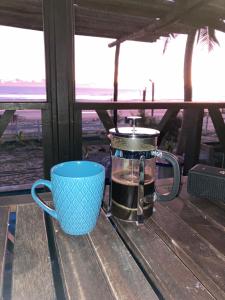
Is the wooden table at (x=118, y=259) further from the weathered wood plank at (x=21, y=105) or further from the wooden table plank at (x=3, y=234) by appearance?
the weathered wood plank at (x=21, y=105)

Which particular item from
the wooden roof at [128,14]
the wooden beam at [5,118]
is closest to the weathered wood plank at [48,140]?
the wooden beam at [5,118]

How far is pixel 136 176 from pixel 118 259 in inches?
10.9

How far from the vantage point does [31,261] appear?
23.2 inches

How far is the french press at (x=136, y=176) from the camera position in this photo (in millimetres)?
736

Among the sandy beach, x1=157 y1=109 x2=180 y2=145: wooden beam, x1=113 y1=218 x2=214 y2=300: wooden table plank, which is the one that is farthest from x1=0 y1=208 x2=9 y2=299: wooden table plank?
the sandy beach

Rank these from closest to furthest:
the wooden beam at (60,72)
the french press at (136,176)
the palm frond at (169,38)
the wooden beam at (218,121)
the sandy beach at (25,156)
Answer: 1. the french press at (136,176)
2. the wooden beam at (60,72)
3. the wooden beam at (218,121)
4. the sandy beach at (25,156)
5. the palm frond at (169,38)

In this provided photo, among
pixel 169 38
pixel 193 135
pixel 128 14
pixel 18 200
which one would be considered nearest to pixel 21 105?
pixel 18 200

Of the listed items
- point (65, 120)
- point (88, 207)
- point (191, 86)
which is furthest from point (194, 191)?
point (191, 86)

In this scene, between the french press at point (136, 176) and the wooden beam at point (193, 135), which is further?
the wooden beam at point (193, 135)

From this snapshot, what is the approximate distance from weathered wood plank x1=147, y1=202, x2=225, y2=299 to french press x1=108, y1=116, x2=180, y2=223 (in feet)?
0.21

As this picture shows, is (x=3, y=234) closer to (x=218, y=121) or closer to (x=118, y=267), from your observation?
(x=118, y=267)

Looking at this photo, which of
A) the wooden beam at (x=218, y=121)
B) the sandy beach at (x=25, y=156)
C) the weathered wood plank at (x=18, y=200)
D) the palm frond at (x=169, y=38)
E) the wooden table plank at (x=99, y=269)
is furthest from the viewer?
the palm frond at (x=169, y=38)

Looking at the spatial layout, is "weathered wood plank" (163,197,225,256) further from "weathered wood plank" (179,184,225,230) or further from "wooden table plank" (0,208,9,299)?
"wooden table plank" (0,208,9,299)

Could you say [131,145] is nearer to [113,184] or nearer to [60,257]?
[113,184]
